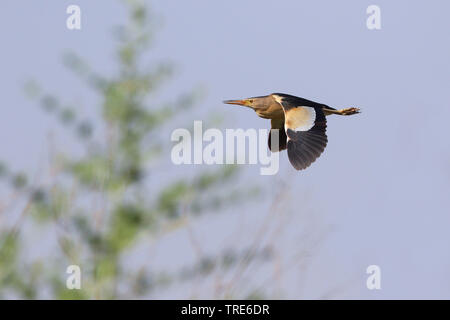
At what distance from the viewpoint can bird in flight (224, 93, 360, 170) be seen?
4.75 m

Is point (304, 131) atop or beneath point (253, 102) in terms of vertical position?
beneath

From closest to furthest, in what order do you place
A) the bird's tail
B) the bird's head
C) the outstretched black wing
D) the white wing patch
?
the outstretched black wing → the white wing patch → the bird's tail → the bird's head

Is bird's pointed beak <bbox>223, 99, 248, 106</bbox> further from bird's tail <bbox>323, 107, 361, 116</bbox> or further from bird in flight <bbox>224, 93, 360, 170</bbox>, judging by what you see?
bird's tail <bbox>323, 107, 361, 116</bbox>

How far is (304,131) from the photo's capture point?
4871 millimetres

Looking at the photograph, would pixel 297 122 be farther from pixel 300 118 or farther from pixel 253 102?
pixel 253 102

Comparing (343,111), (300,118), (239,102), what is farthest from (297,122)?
(239,102)

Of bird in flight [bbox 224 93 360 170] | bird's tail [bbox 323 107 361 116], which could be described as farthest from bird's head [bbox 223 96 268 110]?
bird's tail [bbox 323 107 361 116]

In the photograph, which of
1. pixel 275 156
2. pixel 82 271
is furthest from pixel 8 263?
pixel 275 156

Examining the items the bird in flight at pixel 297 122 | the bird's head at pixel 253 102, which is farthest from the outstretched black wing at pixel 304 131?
the bird's head at pixel 253 102

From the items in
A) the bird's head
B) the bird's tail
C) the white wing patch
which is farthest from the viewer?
the bird's head

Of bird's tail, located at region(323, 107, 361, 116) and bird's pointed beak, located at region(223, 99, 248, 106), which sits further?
bird's pointed beak, located at region(223, 99, 248, 106)

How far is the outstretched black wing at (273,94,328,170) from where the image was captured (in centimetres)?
471

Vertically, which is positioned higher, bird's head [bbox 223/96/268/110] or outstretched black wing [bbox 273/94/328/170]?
bird's head [bbox 223/96/268/110]

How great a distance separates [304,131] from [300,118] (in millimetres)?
155
